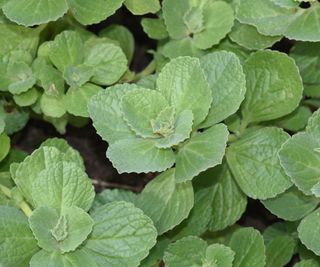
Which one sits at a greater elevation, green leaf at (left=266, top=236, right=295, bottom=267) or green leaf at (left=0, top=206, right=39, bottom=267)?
green leaf at (left=0, top=206, right=39, bottom=267)

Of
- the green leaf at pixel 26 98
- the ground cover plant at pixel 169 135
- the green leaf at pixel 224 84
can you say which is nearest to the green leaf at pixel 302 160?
the ground cover plant at pixel 169 135

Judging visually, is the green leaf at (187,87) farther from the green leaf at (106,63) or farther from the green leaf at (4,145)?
the green leaf at (4,145)

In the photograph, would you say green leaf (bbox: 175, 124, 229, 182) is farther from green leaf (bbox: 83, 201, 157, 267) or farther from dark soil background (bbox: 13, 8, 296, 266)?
dark soil background (bbox: 13, 8, 296, 266)

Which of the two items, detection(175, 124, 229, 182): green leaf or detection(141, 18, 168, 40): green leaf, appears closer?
detection(175, 124, 229, 182): green leaf

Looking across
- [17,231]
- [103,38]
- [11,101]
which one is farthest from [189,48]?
[17,231]

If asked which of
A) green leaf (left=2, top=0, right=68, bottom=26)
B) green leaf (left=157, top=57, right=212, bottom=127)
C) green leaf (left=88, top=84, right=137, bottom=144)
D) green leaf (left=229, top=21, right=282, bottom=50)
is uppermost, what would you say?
green leaf (left=2, top=0, right=68, bottom=26)

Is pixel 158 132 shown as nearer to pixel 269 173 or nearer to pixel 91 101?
pixel 91 101

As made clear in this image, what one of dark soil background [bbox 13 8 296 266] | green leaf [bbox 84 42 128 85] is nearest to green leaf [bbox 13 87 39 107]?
green leaf [bbox 84 42 128 85]

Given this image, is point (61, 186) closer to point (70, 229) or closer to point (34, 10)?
point (70, 229)

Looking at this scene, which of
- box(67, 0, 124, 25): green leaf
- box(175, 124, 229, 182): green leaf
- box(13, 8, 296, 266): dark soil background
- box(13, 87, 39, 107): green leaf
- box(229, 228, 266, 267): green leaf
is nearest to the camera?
box(175, 124, 229, 182): green leaf
